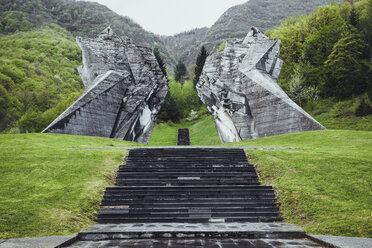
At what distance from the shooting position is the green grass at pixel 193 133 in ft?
127

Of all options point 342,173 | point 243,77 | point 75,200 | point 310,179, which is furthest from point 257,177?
point 243,77

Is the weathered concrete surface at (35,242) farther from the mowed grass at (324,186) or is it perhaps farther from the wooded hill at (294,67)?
the wooded hill at (294,67)

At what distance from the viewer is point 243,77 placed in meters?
22.4

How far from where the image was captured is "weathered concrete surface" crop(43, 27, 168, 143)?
784 inches

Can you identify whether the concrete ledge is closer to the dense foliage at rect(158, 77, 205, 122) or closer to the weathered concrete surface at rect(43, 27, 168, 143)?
the weathered concrete surface at rect(43, 27, 168, 143)

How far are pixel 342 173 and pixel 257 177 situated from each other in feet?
8.66

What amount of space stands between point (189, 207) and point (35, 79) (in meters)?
58.9

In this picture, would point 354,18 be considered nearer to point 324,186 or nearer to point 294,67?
point 294,67

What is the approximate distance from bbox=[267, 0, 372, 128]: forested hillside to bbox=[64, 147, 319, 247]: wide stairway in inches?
917

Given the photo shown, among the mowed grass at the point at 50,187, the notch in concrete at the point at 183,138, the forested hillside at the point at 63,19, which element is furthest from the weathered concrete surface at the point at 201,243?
the forested hillside at the point at 63,19

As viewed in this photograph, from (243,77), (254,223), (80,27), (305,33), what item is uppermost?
(80,27)

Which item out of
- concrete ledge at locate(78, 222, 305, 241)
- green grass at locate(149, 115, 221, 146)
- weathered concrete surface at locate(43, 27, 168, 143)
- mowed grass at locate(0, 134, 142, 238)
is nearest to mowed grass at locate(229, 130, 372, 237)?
concrete ledge at locate(78, 222, 305, 241)

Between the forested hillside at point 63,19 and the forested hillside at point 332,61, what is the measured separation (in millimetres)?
73242

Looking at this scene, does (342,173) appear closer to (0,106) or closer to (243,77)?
(243,77)
